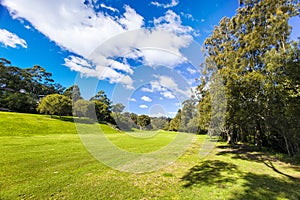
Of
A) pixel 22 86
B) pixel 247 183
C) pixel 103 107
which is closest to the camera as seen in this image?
pixel 247 183

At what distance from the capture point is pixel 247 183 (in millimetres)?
4816

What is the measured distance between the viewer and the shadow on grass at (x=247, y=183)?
13.1 ft

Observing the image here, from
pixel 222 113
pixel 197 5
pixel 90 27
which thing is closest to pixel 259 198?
pixel 222 113

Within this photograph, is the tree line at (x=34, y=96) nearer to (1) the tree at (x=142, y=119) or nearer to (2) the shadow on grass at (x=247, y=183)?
(1) the tree at (x=142, y=119)

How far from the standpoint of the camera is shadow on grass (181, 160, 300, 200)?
4.00 m

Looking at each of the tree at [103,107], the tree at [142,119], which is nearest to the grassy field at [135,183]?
the tree at [103,107]

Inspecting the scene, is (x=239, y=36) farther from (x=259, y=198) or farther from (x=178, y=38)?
(x=259, y=198)

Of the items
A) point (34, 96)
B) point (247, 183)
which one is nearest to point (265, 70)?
point (247, 183)

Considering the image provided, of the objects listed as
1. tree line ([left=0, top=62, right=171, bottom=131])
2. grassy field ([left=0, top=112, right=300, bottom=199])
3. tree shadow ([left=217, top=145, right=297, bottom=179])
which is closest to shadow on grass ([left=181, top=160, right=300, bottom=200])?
grassy field ([left=0, top=112, right=300, bottom=199])

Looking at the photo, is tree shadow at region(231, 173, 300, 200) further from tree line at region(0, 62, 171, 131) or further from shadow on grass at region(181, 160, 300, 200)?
tree line at region(0, 62, 171, 131)

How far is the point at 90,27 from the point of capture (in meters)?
7.24

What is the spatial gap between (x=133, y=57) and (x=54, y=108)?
29615 millimetres

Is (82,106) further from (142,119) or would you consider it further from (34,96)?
(34,96)

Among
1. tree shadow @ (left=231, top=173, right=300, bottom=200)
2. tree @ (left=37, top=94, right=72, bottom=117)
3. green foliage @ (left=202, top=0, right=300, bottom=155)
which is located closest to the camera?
tree shadow @ (left=231, top=173, right=300, bottom=200)
